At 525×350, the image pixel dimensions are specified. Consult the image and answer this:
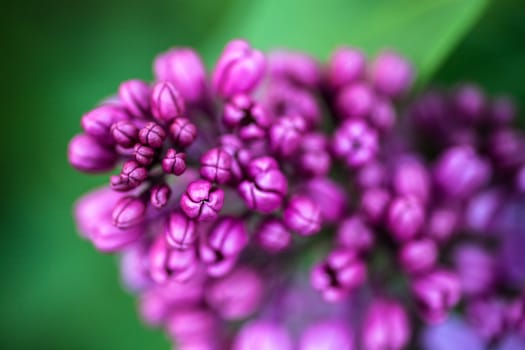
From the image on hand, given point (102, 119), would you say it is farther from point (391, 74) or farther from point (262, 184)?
point (391, 74)

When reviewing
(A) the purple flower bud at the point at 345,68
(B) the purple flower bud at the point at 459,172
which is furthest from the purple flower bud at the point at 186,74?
(B) the purple flower bud at the point at 459,172

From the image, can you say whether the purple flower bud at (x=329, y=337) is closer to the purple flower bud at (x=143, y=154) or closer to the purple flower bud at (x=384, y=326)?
the purple flower bud at (x=384, y=326)

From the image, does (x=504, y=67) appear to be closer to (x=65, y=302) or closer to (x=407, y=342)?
(x=407, y=342)

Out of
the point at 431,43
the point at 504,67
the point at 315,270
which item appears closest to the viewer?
the point at 315,270

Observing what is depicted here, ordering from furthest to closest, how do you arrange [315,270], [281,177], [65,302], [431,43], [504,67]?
[65,302] → [504,67] → [431,43] → [315,270] → [281,177]

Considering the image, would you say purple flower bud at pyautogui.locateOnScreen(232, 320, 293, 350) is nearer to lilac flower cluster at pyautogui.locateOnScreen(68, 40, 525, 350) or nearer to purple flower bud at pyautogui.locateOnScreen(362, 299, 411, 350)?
lilac flower cluster at pyautogui.locateOnScreen(68, 40, 525, 350)

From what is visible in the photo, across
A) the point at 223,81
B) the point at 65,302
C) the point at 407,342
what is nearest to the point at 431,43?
the point at 223,81
